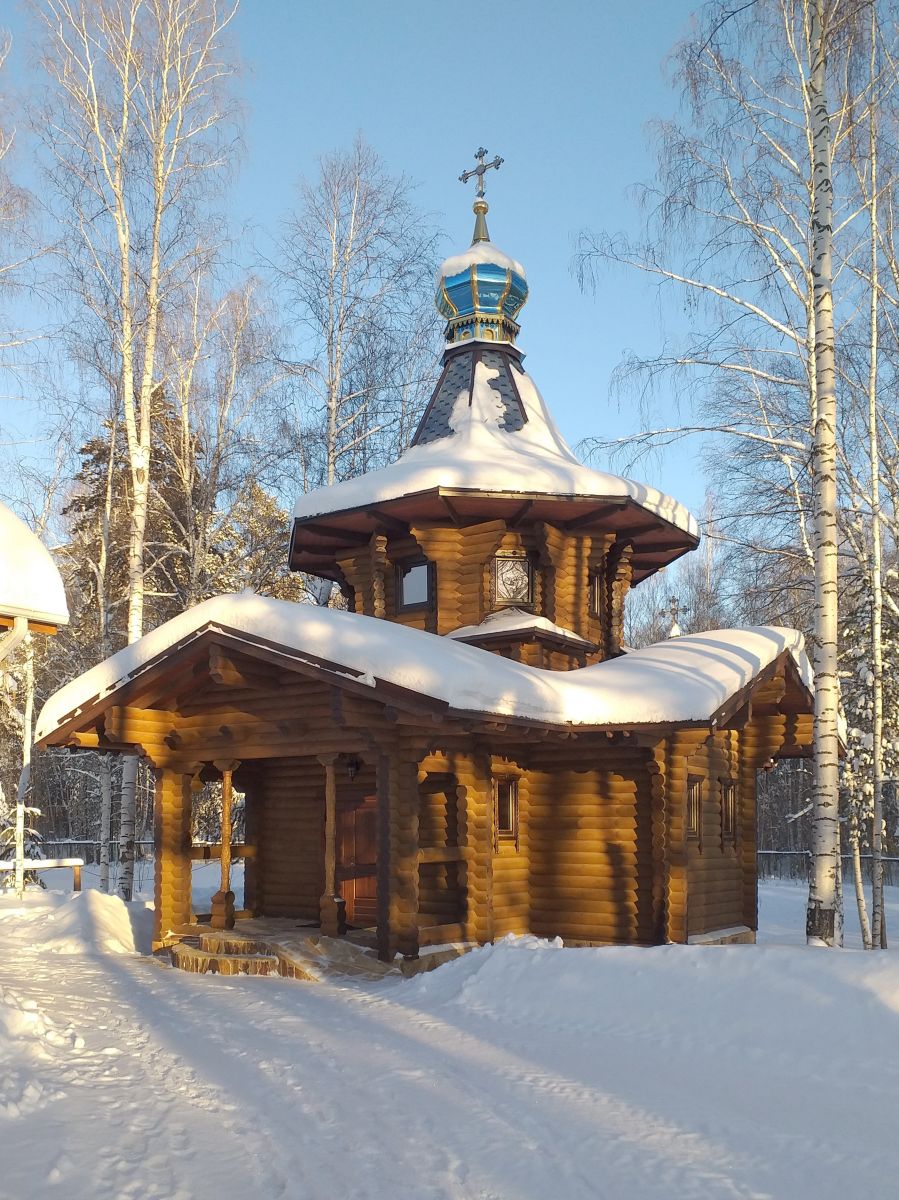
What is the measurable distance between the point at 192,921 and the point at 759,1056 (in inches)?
304

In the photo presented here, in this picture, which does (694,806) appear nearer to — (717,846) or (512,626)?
(717,846)

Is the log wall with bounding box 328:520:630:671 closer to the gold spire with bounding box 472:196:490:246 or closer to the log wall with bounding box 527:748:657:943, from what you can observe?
the log wall with bounding box 527:748:657:943

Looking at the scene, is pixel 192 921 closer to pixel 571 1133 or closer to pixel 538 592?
pixel 538 592

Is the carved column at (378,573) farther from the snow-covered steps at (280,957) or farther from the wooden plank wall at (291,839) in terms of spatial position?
the snow-covered steps at (280,957)

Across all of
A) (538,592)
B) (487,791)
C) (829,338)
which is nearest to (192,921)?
(487,791)

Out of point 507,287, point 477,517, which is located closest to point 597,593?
point 477,517

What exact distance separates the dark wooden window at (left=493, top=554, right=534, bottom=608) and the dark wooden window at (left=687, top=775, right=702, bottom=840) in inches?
125

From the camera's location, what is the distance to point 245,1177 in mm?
4488

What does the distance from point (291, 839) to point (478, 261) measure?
9.38m

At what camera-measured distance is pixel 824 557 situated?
9.59 metres

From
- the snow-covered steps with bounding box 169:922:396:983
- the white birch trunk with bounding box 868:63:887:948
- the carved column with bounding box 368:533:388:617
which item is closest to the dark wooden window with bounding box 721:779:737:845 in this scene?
the white birch trunk with bounding box 868:63:887:948

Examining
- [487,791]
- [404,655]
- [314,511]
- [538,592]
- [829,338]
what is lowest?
[487,791]

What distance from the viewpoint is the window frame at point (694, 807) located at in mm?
12281

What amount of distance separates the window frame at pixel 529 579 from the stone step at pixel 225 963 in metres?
5.53
